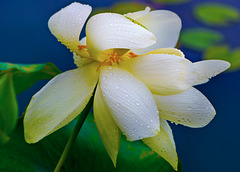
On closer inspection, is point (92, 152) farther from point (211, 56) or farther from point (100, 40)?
point (211, 56)

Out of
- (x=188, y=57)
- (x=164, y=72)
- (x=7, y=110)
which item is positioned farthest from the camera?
(x=188, y=57)

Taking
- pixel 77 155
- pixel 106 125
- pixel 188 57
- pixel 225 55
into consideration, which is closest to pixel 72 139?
pixel 106 125

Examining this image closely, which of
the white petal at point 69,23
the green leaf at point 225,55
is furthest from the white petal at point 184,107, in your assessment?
the green leaf at point 225,55

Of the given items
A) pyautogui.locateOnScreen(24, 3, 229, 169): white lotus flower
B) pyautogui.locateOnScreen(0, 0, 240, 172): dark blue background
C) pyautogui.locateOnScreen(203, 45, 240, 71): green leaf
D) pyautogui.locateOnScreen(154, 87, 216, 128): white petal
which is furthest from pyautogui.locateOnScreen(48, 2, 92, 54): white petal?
pyautogui.locateOnScreen(203, 45, 240, 71): green leaf

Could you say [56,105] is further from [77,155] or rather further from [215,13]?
[215,13]

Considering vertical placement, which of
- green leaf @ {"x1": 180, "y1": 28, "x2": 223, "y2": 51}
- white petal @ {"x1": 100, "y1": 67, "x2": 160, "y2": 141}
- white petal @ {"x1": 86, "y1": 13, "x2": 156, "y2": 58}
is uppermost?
white petal @ {"x1": 86, "y1": 13, "x2": 156, "y2": 58}

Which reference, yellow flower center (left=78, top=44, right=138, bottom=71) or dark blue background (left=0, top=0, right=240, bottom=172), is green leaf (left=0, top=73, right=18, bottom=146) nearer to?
yellow flower center (left=78, top=44, right=138, bottom=71)
